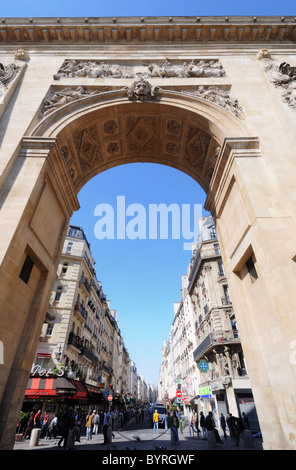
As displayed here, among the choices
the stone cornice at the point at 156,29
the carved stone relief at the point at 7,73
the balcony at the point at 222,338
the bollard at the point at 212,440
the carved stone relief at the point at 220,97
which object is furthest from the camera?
the balcony at the point at 222,338

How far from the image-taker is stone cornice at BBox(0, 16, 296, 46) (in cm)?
1119

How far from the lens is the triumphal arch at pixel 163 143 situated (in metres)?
5.94

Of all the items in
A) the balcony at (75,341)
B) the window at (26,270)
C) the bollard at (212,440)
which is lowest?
the bollard at (212,440)

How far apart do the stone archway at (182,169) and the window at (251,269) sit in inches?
5.2

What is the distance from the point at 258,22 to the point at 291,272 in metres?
12.3

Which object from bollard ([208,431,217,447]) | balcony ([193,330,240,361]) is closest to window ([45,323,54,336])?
balcony ([193,330,240,361])

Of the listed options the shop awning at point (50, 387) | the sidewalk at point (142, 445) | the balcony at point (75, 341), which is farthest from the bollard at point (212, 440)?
the balcony at point (75, 341)

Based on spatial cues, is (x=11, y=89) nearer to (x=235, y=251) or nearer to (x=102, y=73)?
(x=102, y=73)

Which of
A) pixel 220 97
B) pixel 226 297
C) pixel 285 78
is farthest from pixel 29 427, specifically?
pixel 285 78

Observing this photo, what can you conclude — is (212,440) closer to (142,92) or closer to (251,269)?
(251,269)

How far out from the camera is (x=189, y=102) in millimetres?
9641

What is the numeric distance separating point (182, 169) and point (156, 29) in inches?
254

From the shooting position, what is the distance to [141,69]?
10.9 meters

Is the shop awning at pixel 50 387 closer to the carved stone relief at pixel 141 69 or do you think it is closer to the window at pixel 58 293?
the window at pixel 58 293
